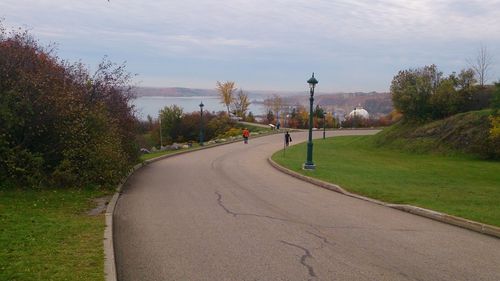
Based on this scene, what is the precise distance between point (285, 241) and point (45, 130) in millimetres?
Answer: 10361

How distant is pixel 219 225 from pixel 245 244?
1.88 meters

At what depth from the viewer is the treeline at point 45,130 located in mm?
15312

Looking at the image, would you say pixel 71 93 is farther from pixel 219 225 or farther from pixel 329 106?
pixel 329 106

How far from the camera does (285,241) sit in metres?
9.21

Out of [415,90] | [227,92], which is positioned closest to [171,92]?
[227,92]

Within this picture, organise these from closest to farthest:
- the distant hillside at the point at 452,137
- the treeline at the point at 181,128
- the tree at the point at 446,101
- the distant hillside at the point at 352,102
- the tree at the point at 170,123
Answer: the distant hillside at the point at 452,137
the tree at the point at 446,101
the treeline at the point at 181,128
the tree at the point at 170,123
the distant hillside at the point at 352,102

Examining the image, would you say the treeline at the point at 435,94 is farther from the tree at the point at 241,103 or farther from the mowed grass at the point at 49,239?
the tree at the point at 241,103

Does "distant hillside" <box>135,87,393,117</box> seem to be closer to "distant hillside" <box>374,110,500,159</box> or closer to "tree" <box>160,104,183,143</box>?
"tree" <box>160,104,183,143</box>

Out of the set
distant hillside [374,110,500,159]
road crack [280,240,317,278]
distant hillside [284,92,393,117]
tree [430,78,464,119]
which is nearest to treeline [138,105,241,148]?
distant hillside [284,92,393,117]

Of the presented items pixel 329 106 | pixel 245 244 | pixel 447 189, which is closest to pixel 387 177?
pixel 447 189

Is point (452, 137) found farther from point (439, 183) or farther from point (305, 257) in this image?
point (305, 257)

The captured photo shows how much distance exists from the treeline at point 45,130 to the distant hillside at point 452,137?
2398 centimetres

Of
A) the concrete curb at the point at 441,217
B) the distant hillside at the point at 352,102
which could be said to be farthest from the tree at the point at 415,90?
the distant hillside at the point at 352,102

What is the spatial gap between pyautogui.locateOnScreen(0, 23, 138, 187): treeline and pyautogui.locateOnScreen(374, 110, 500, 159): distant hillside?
944 inches
